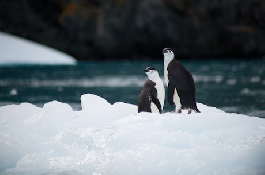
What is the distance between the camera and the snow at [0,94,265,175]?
6.02m

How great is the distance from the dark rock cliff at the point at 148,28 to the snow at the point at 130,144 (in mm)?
49600

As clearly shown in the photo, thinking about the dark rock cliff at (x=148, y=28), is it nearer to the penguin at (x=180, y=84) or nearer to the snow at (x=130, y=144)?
the penguin at (x=180, y=84)

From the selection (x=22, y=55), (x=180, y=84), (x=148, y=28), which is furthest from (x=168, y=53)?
(x=148, y=28)

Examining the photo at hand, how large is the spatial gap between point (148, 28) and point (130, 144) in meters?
50.8

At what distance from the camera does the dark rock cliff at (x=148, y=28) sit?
188 feet

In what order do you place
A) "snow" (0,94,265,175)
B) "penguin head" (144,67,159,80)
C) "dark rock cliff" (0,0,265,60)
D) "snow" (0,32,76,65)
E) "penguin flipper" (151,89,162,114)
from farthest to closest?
"dark rock cliff" (0,0,265,60), "snow" (0,32,76,65), "penguin flipper" (151,89,162,114), "penguin head" (144,67,159,80), "snow" (0,94,265,175)

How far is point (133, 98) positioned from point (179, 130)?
1037cm

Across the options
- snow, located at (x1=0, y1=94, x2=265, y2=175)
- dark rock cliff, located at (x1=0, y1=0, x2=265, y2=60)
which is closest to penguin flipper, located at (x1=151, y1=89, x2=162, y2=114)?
snow, located at (x1=0, y1=94, x2=265, y2=175)

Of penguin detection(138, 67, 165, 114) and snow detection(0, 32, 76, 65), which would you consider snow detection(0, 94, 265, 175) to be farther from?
snow detection(0, 32, 76, 65)

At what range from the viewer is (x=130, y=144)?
6.49m

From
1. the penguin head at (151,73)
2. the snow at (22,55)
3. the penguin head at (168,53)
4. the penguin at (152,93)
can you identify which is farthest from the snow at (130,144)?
the snow at (22,55)

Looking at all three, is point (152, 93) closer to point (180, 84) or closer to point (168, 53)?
point (180, 84)

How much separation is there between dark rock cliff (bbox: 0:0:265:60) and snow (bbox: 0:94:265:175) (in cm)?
4960

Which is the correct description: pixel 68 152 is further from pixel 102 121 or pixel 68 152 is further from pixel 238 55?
pixel 238 55
